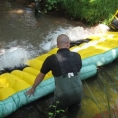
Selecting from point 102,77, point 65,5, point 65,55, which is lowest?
point 102,77

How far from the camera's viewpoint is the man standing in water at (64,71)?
3.29 metres

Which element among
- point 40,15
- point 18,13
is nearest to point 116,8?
point 40,15

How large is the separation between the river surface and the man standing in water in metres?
0.61

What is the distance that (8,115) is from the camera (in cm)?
384

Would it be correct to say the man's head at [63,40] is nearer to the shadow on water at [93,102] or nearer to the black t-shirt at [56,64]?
the black t-shirt at [56,64]

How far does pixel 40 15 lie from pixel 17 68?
11.6 ft

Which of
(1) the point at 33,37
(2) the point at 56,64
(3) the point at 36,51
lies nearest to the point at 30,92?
(2) the point at 56,64

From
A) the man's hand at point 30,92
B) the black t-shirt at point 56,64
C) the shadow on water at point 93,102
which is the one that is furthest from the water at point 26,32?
the black t-shirt at point 56,64

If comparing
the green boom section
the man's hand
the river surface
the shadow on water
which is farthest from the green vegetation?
the man's hand

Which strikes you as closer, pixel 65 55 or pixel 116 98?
pixel 65 55

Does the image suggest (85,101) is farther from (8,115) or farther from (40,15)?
(40,15)

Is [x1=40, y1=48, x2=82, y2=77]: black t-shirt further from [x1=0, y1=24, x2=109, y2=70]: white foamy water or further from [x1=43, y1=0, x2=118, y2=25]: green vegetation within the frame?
[x1=43, y1=0, x2=118, y2=25]: green vegetation

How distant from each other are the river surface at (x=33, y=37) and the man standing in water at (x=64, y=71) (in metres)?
0.61

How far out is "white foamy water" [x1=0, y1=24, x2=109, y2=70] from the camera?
5.22 m
